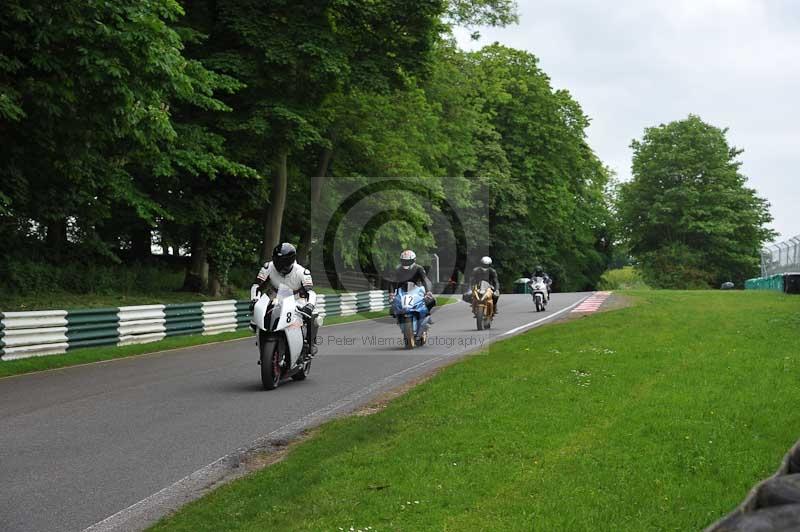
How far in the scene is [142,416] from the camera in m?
9.14

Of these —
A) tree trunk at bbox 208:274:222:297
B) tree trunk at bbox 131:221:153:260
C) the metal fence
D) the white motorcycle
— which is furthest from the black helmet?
the metal fence

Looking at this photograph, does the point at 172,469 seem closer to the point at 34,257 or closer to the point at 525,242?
the point at 34,257

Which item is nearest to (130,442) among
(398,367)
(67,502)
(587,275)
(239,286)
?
(67,502)

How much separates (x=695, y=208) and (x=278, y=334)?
209 ft

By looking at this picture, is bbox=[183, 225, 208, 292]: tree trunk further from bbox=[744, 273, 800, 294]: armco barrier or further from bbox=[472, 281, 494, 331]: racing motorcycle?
bbox=[744, 273, 800, 294]: armco barrier

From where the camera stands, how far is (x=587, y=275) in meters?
76.2

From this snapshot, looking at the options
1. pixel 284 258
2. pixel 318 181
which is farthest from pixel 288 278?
pixel 318 181

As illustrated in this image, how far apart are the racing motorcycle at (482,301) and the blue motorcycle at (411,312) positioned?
356 centimetres

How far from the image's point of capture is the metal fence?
31344 millimetres

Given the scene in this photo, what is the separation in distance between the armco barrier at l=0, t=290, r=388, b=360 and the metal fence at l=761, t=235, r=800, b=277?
20.5m

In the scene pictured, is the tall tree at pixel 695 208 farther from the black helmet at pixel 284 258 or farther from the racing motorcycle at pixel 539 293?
the black helmet at pixel 284 258

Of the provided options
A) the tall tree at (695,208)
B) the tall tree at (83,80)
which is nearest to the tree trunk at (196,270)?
the tall tree at (83,80)

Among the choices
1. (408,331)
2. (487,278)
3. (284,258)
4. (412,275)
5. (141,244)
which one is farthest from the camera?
(141,244)

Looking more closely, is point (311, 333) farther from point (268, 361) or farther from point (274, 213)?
point (274, 213)
